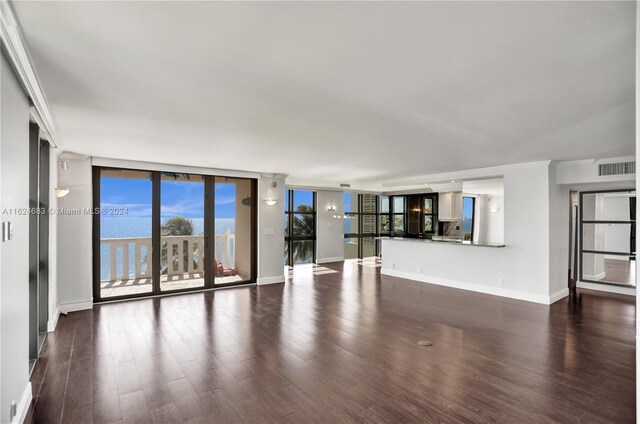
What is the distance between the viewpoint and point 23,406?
7.85 feet

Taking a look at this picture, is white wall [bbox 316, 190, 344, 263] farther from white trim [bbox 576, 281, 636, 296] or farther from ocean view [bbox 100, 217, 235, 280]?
white trim [bbox 576, 281, 636, 296]

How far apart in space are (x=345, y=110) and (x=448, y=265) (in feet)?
17.2

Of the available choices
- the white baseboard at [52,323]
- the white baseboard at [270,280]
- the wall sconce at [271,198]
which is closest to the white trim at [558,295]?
the white baseboard at [270,280]

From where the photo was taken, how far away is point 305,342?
3.85m

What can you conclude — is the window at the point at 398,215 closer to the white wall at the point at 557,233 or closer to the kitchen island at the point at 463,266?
the kitchen island at the point at 463,266

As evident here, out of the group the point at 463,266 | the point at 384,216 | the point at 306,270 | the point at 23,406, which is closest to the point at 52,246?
the point at 23,406

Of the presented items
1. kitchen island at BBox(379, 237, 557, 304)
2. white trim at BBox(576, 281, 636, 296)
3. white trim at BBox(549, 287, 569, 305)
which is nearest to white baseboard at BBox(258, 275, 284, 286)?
kitchen island at BBox(379, 237, 557, 304)

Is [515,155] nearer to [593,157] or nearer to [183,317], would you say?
[593,157]

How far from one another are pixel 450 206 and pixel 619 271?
3.64 metres

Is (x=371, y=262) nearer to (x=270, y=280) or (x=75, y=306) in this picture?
(x=270, y=280)

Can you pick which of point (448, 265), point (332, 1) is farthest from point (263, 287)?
point (332, 1)

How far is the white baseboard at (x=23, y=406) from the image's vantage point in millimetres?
2219

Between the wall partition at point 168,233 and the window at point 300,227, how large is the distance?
2525mm

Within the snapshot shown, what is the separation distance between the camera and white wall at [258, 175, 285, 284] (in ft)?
23.7
